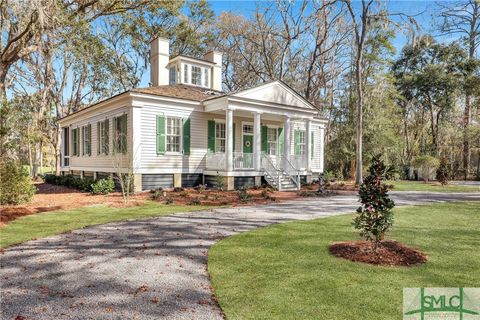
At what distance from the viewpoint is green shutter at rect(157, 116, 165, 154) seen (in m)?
14.4

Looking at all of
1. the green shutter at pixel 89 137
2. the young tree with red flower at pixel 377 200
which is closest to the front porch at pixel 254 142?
the green shutter at pixel 89 137

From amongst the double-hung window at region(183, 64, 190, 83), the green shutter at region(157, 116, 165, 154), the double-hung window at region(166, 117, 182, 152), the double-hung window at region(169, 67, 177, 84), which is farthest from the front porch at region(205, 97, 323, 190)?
the double-hung window at region(169, 67, 177, 84)

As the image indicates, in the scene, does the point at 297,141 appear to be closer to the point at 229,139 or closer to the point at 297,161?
the point at 297,161

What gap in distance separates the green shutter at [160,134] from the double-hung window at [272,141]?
259 inches

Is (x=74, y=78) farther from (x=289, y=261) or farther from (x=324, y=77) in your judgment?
(x=289, y=261)

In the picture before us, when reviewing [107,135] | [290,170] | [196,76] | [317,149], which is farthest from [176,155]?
[317,149]

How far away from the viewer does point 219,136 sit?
16703 mm

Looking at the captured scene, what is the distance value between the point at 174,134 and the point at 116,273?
36.3 ft

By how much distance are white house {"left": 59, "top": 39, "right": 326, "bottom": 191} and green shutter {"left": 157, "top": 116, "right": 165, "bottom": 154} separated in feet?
0.15

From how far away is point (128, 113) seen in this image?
1410cm

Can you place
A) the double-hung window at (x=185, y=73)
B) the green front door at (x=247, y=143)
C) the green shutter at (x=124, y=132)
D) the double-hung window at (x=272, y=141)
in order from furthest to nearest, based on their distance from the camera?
1. the double-hung window at (x=185, y=73)
2. the double-hung window at (x=272, y=141)
3. the green front door at (x=247, y=143)
4. the green shutter at (x=124, y=132)

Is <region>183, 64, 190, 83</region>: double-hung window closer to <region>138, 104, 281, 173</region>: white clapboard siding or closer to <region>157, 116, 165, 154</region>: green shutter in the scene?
<region>138, 104, 281, 173</region>: white clapboard siding
